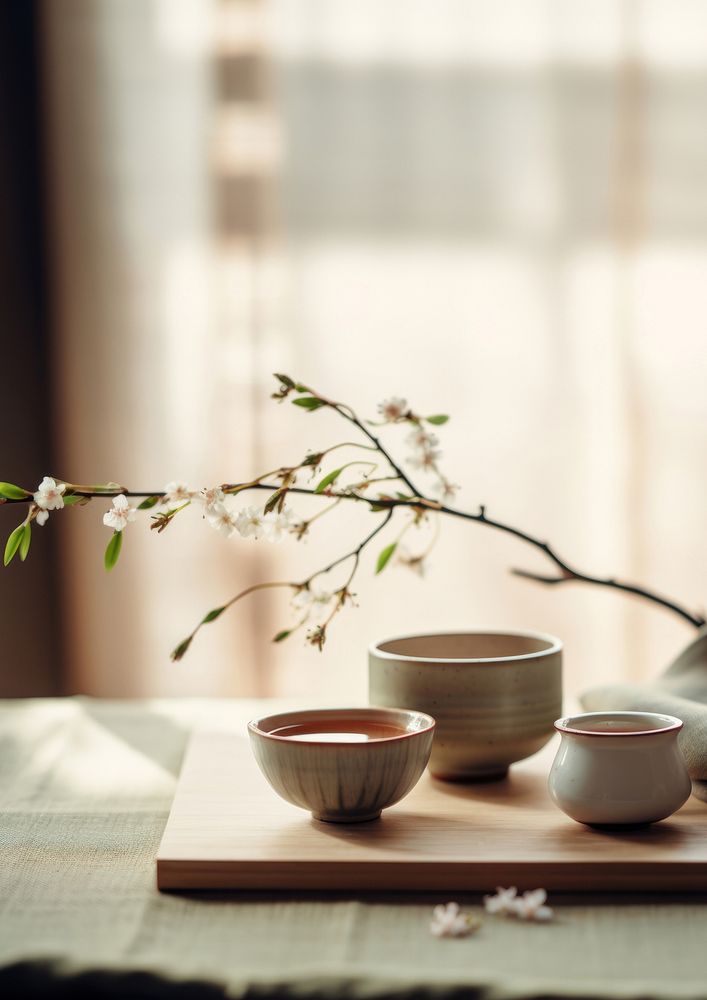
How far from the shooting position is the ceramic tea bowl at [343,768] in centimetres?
75

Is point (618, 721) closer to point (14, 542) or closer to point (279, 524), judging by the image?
point (279, 524)

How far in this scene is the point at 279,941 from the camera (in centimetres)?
64

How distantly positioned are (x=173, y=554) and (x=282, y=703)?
0.85 m

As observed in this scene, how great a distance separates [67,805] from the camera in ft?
3.01

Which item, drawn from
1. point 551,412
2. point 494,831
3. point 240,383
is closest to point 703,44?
point 551,412

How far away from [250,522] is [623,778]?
12.7 inches

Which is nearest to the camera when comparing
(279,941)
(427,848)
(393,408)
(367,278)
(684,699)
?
(279,941)

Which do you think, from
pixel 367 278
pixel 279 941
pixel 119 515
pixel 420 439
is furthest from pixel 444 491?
pixel 367 278

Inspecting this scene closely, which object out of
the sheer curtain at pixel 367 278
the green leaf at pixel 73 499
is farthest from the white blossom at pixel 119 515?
the sheer curtain at pixel 367 278

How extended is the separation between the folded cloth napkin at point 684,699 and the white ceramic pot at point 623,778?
7 centimetres

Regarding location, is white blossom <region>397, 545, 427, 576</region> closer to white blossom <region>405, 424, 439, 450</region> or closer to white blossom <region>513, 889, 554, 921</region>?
white blossom <region>405, 424, 439, 450</region>

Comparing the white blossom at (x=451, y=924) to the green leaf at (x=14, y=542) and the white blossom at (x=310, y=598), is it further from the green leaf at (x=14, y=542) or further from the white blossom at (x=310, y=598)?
the green leaf at (x=14, y=542)

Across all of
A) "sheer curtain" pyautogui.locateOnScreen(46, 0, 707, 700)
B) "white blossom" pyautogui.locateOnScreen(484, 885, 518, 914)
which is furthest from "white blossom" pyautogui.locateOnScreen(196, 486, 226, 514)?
"sheer curtain" pyautogui.locateOnScreen(46, 0, 707, 700)

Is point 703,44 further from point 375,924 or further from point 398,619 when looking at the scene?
point 375,924
